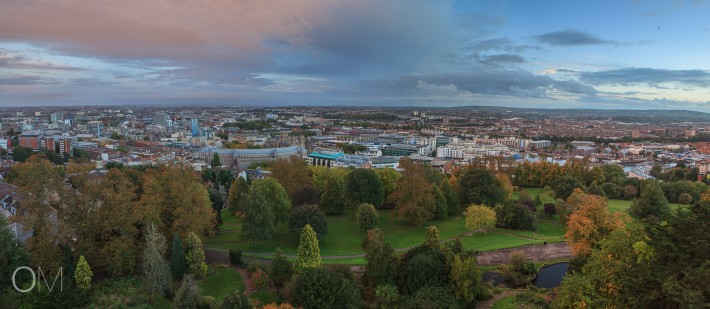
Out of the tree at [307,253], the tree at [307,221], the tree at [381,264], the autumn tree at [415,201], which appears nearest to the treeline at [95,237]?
the tree at [307,253]

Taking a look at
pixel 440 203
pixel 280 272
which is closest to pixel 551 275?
pixel 440 203

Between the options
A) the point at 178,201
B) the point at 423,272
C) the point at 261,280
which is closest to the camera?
the point at 423,272

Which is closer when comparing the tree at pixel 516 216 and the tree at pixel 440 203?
the tree at pixel 516 216

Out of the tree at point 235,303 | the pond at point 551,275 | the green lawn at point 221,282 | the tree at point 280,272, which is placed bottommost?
the pond at point 551,275

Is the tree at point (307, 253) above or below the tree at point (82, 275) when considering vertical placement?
above

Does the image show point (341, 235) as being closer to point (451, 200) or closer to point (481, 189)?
point (451, 200)

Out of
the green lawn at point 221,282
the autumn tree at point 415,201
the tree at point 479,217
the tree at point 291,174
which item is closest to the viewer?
the green lawn at point 221,282

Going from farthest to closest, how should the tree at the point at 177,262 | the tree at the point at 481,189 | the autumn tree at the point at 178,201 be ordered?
the tree at the point at 481,189 < the autumn tree at the point at 178,201 < the tree at the point at 177,262

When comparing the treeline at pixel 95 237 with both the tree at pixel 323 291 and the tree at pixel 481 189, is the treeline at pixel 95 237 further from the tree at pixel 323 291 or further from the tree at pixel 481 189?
the tree at pixel 481 189
